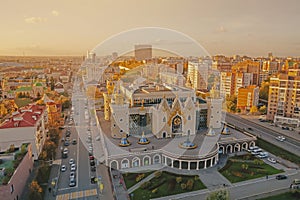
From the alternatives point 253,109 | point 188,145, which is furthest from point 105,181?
point 253,109

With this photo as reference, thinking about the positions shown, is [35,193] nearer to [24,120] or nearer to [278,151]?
[24,120]

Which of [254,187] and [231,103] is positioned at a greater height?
[231,103]

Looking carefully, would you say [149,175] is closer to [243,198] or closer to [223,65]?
[243,198]

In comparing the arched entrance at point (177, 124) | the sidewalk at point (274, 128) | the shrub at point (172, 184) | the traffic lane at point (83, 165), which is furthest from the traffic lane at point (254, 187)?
the sidewalk at point (274, 128)

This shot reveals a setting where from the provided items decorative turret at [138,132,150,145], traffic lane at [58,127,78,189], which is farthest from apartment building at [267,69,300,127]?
traffic lane at [58,127,78,189]

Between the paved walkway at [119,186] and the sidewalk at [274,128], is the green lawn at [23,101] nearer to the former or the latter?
the paved walkway at [119,186]

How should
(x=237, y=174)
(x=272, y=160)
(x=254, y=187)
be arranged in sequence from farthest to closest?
(x=272, y=160) < (x=237, y=174) < (x=254, y=187)
